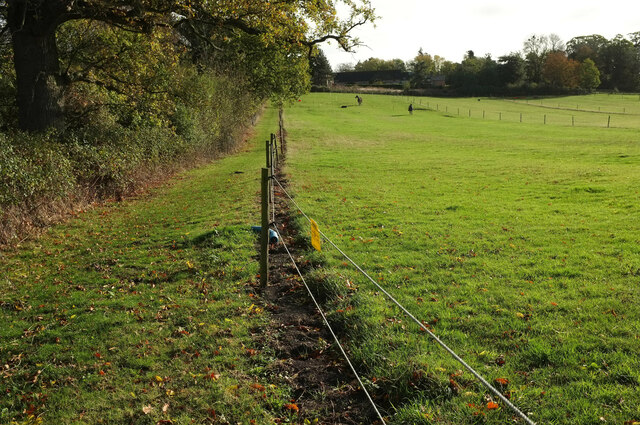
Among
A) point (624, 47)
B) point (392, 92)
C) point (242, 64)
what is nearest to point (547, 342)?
point (242, 64)

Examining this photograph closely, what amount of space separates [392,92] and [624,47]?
197 ft

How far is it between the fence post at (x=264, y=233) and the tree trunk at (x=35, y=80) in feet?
35.2

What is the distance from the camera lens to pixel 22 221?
10656 millimetres

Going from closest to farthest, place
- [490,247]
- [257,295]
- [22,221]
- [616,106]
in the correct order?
[257,295], [490,247], [22,221], [616,106]

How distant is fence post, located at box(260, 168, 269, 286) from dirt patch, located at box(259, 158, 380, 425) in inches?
10.3

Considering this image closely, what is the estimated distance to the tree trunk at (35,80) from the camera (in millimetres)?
13633

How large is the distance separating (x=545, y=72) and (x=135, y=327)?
392ft

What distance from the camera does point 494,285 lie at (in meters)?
7.04

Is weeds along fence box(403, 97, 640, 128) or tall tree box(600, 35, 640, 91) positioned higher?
tall tree box(600, 35, 640, 91)

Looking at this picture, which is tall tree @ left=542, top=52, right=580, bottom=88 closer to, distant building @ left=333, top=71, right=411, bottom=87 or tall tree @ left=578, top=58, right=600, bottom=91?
tall tree @ left=578, top=58, right=600, bottom=91

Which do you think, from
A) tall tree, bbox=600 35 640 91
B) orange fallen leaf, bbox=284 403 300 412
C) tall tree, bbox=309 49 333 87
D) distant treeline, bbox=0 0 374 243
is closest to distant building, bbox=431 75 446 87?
tall tree, bbox=309 49 333 87

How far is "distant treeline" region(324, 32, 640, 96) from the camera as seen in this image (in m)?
101

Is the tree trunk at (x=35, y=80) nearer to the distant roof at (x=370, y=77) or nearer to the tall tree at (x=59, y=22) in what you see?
the tall tree at (x=59, y=22)

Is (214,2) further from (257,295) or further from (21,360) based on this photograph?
(21,360)
